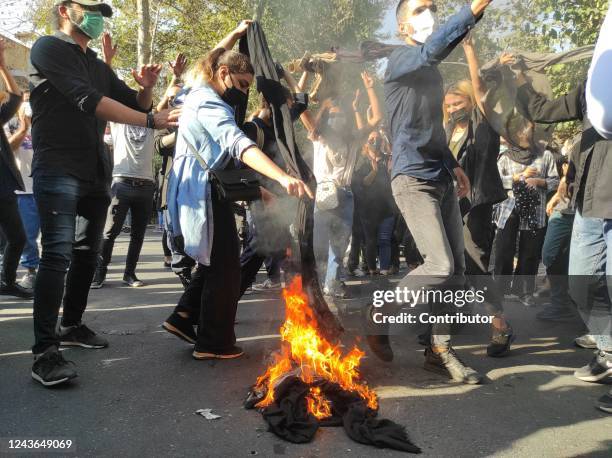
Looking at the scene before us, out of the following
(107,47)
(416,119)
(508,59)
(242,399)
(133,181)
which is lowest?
(242,399)

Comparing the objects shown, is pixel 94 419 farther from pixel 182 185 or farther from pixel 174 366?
pixel 182 185

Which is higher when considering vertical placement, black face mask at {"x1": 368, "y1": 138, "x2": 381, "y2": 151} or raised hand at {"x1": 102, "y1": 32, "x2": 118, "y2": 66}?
raised hand at {"x1": 102, "y1": 32, "x2": 118, "y2": 66}

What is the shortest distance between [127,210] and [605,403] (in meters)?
4.97

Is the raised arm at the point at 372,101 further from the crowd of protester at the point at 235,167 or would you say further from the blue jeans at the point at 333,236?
the blue jeans at the point at 333,236

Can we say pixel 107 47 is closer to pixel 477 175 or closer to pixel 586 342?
pixel 477 175

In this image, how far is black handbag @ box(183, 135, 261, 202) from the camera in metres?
3.25

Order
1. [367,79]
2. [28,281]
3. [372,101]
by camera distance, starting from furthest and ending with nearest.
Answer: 1. [28,281]
2. [372,101]
3. [367,79]

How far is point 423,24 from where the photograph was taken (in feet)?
11.1

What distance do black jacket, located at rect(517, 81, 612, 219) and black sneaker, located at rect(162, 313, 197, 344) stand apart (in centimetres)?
266

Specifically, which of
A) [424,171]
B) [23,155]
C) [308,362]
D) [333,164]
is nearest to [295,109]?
[424,171]

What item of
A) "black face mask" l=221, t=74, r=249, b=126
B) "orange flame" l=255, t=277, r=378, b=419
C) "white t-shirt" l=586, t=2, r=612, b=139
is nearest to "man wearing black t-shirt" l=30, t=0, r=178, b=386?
"black face mask" l=221, t=74, r=249, b=126

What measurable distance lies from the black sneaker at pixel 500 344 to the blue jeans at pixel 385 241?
3.83m

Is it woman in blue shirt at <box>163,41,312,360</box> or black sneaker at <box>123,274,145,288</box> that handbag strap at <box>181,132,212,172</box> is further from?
black sneaker at <box>123,274,145,288</box>

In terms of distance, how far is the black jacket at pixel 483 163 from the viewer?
4434 millimetres
